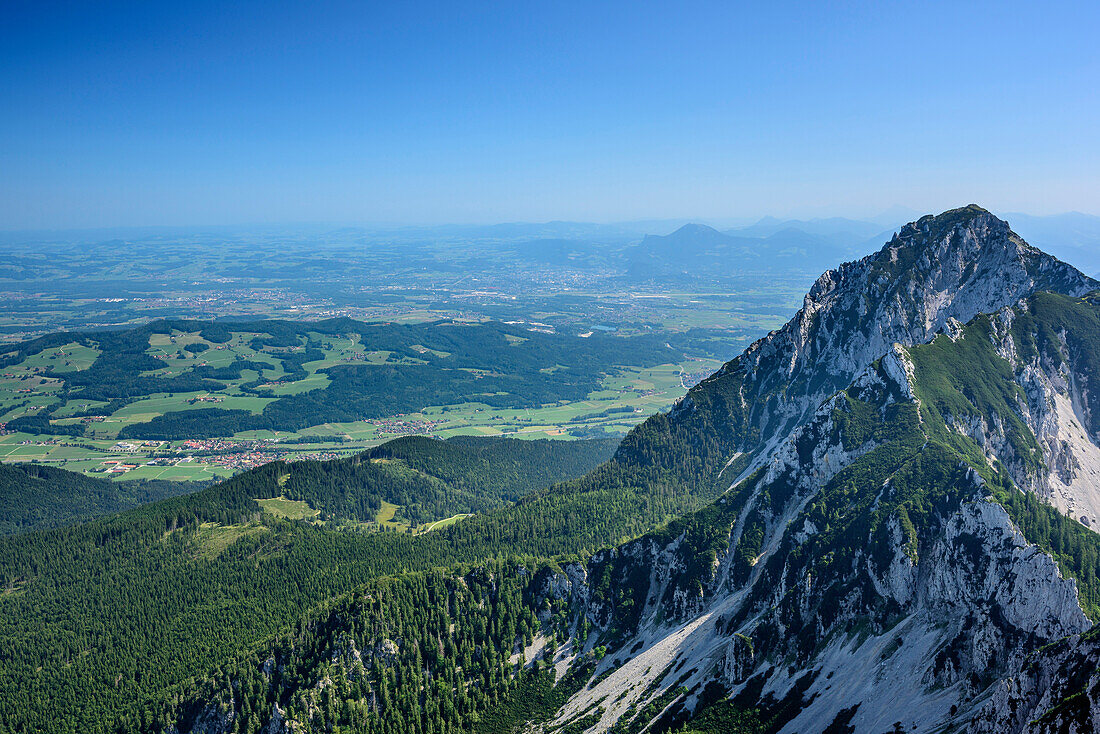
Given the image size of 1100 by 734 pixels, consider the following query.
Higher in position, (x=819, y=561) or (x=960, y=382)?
(x=960, y=382)

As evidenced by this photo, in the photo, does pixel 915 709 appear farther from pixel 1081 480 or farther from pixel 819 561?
pixel 1081 480

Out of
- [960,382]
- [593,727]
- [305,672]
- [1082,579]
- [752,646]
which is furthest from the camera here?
[960,382]

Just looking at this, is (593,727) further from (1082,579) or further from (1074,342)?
(1074,342)

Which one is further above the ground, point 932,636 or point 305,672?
point 932,636

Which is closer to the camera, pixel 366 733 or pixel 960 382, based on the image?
pixel 366 733

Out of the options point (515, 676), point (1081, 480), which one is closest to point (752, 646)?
point (515, 676)

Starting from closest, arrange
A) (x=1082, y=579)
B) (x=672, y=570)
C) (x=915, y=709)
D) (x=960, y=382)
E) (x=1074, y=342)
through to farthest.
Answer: (x=915, y=709) < (x=1082, y=579) < (x=672, y=570) < (x=960, y=382) < (x=1074, y=342)

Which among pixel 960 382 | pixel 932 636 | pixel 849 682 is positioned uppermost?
pixel 960 382

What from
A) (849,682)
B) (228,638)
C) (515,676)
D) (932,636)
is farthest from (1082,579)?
(228,638)

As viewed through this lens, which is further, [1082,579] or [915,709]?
[1082,579]
